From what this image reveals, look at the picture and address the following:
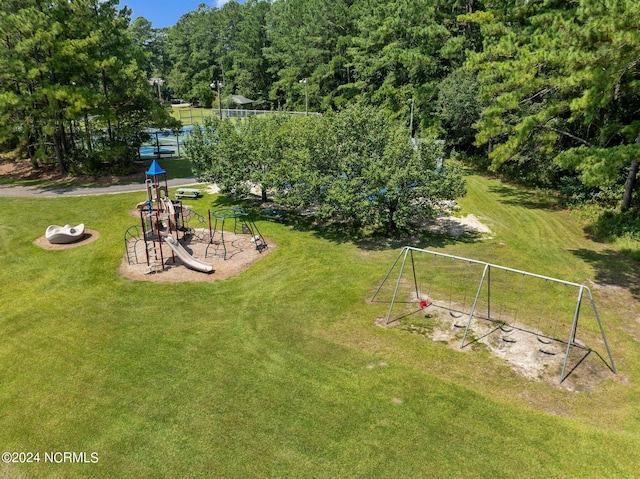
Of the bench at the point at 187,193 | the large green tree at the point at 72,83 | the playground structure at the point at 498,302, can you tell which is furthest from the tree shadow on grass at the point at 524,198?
the large green tree at the point at 72,83

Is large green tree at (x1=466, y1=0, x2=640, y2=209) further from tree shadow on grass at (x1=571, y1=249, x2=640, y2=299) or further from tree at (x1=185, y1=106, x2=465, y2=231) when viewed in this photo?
tree at (x1=185, y1=106, x2=465, y2=231)

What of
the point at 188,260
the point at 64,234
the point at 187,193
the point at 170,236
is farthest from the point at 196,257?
the point at 187,193

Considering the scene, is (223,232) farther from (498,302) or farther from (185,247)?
(498,302)

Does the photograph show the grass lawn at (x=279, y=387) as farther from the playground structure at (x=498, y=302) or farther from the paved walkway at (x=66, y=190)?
the paved walkway at (x=66, y=190)

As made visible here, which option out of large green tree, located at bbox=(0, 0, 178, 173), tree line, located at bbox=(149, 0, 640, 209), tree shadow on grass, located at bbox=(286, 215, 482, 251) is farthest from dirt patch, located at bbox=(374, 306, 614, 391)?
large green tree, located at bbox=(0, 0, 178, 173)

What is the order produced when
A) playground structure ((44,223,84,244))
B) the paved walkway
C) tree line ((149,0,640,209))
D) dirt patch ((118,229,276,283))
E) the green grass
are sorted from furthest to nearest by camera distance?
the green grass
the paved walkway
playground structure ((44,223,84,244))
dirt patch ((118,229,276,283))
tree line ((149,0,640,209))
